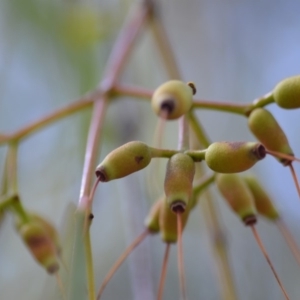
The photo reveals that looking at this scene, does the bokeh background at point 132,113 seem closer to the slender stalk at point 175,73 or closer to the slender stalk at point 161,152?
the slender stalk at point 175,73

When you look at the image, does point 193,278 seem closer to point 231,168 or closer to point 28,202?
point 28,202

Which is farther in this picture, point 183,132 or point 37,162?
point 37,162

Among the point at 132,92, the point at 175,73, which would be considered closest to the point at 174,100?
the point at 132,92

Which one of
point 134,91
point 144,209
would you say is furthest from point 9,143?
point 144,209

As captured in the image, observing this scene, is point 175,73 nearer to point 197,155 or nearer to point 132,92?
point 132,92

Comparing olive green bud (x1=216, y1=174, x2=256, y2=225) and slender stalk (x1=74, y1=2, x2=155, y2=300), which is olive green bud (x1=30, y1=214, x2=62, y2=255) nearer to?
slender stalk (x1=74, y1=2, x2=155, y2=300)

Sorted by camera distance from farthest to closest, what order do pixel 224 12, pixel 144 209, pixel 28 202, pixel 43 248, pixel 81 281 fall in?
pixel 224 12, pixel 28 202, pixel 144 209, pixel 43 248, pixel 81 281
